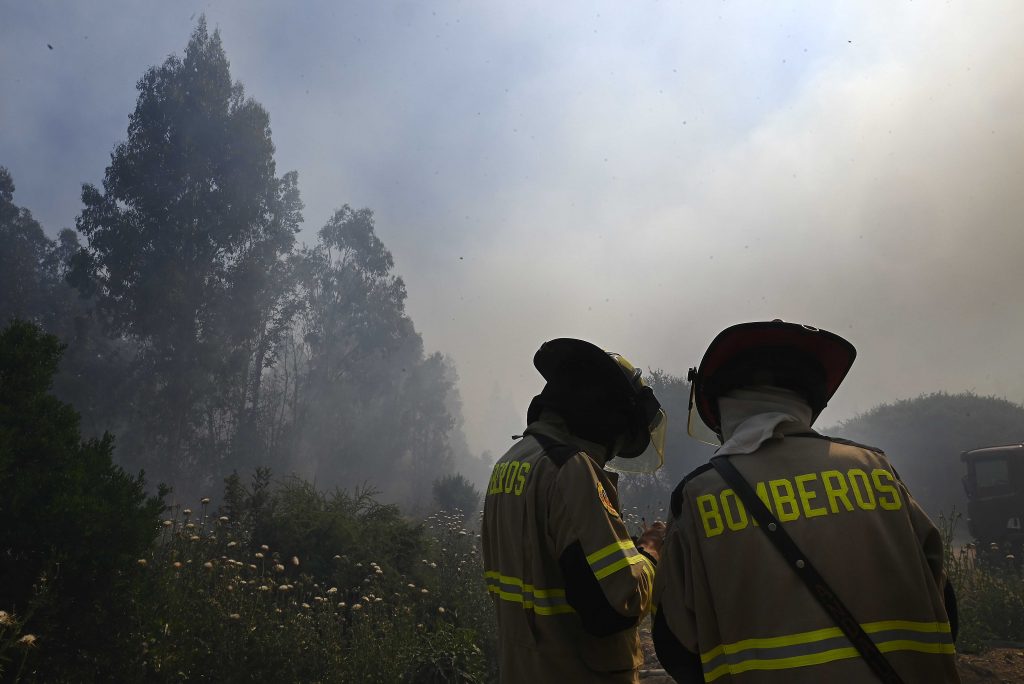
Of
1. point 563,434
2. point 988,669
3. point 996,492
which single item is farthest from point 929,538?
point 996,492

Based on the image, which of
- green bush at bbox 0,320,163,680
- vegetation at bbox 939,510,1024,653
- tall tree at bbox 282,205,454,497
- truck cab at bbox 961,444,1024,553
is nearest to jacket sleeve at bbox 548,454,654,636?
green bush at bbox 0,320,163,680

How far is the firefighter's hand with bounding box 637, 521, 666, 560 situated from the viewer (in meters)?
2.35

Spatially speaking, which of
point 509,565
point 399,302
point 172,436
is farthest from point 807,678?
point 399,302

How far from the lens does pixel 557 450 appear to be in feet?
7.79

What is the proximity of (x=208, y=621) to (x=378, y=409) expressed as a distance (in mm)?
35866

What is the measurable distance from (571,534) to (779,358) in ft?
2.94

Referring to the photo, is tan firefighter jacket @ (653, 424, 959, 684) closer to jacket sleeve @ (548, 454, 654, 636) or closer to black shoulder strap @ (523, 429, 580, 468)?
jacket sleeve @ (548, 454, 654, 636)

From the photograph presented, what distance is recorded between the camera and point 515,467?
2514 mm

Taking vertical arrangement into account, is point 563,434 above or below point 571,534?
above

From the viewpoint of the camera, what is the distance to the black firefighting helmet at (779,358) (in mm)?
1926

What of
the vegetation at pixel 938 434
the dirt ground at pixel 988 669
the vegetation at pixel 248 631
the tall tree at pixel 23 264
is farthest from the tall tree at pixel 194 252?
the vegetation at pixel 938 434

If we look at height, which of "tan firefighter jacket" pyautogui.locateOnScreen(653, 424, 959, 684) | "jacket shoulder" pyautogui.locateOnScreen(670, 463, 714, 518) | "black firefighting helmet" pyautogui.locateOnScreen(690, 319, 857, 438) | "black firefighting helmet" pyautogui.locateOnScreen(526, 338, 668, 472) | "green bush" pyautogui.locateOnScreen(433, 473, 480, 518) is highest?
"green bush" pyautogui.locateOnScreen(433, 473, 480, 518)

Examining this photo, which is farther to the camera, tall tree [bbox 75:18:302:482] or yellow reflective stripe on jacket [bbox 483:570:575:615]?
tall tree [bbox 75:18:302:482]

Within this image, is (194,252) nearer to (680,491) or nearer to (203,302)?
(203,302)
